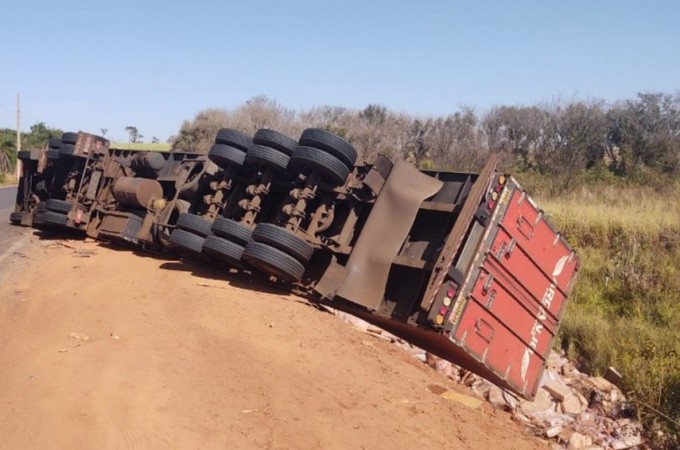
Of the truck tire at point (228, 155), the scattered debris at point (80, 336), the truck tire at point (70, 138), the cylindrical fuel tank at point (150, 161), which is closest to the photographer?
the scattered debris at point (80, 336)

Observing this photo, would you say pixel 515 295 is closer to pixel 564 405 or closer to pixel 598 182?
pixel 564 405

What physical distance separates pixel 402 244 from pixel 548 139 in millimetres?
19817

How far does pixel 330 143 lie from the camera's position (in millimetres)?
7680

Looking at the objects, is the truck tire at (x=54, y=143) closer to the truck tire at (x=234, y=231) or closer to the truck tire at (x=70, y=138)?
the truck tire at (x=70, y=138)

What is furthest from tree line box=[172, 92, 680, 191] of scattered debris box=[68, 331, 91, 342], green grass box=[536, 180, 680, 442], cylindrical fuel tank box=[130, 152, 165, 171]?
scattered debris box=[68, 331, 91, 342]

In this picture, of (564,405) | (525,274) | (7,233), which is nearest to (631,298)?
(564,405)

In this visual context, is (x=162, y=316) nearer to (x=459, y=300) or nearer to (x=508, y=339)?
(x=459, y=300)

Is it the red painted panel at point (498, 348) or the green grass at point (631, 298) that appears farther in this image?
the green grass at point (631, 298)

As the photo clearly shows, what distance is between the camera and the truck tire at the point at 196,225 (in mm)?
8477

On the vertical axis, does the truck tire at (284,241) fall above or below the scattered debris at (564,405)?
above

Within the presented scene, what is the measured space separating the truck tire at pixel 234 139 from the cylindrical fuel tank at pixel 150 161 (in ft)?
9.58

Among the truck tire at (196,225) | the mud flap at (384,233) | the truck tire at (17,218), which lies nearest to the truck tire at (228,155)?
the truck tire at (196,225)

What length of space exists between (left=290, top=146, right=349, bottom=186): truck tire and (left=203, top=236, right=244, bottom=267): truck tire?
1309mm

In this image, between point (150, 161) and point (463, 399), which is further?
point (150, 161)
